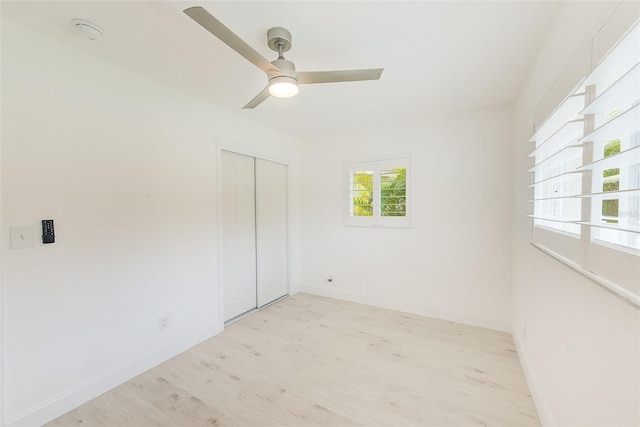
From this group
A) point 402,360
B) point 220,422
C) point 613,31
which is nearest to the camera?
point 613,31

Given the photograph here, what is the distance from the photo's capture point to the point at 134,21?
61.6 inches

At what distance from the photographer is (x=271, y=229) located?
12.4 feet

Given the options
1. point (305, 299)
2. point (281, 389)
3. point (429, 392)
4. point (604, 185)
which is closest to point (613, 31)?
point (604, 185)

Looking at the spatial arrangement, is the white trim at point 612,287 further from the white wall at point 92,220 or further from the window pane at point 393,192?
the white wall at point 92,220

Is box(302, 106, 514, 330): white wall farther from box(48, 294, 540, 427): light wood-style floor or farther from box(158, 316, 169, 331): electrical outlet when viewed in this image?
box(158, 316, 169, 331): electrical outlet

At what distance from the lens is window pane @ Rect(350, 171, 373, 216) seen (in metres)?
3.69

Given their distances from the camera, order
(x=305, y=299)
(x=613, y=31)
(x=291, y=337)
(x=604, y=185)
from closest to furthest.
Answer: (x=613, y=31) < (x=604, y=185) < (x=291, y=337) < (x=305, y=299)

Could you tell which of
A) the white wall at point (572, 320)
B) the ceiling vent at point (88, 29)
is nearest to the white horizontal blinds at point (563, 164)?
the white wall at point (572, 320)

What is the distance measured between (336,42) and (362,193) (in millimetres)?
2235

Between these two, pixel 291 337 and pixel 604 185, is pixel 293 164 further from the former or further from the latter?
pixel 604 185

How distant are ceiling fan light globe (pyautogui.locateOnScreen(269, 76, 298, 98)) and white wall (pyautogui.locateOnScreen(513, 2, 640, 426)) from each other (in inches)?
53.2

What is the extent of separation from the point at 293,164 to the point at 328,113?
1220mm

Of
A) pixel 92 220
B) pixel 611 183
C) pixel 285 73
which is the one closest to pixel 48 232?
pixel 92 220

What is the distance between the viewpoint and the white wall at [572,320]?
858 mm
